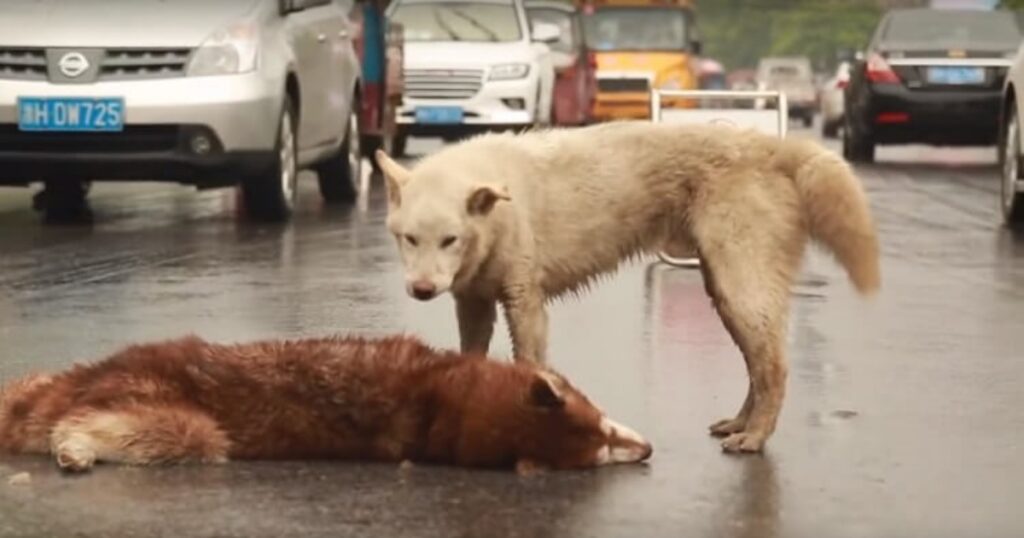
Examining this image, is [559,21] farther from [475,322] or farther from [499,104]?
[475,322]

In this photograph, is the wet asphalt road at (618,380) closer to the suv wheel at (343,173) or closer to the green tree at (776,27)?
the suv wheel at (343,173)

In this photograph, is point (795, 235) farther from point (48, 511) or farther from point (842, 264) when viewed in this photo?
point (48, 511)

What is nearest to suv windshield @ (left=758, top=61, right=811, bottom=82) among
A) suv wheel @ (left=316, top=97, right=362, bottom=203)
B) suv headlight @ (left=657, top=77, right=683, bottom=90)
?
suv headlight @ (left=657, top=77, right=683, bottom=90)

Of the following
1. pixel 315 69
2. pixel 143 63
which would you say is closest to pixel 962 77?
pixel 315 69

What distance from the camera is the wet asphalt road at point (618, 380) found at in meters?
6.26

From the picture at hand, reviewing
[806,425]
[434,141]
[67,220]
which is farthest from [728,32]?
[806,425]

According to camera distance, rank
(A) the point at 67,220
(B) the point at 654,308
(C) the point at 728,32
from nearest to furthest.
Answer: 1. (B) the point at 654,308
2. (A) the point at 67,220
3. (C) the point at 728,32

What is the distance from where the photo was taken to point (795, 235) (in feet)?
25.2

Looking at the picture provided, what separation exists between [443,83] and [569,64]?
5.44 metres

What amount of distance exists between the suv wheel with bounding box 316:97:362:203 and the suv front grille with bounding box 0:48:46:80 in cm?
379

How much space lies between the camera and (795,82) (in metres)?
88.8

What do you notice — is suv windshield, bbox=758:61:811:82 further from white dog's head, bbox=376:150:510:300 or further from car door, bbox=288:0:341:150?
white dog's head, bbox=376:150:510:300

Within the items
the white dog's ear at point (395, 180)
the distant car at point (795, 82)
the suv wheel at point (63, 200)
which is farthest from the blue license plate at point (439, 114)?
the distant car at point (795, 82)

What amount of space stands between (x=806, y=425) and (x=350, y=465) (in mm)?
1665
